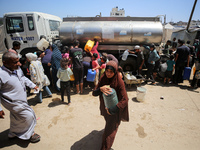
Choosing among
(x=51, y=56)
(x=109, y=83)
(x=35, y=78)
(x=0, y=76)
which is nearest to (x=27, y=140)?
(x=0, y=76)

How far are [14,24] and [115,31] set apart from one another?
17.0 feet

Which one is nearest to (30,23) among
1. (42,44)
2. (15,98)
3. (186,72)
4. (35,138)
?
(42,44)

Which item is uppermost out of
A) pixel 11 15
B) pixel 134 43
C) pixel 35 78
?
pixel 11 15

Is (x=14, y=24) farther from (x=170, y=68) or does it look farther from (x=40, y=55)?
(x=170, y=68)

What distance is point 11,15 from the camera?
6074 mm

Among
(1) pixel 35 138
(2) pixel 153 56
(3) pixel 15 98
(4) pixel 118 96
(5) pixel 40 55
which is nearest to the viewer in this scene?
(4) pixel 118 96

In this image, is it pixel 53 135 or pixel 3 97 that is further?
pixel 53 135

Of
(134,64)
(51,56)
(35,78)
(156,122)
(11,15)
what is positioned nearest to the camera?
(156,122)

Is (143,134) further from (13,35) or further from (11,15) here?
(11,15)

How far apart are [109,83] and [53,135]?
181 cm

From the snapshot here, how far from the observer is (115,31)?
215 inches

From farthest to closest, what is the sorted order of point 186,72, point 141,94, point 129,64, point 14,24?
1. point 14,24
2. point 129,64
3. point 186,72
4. point 141,94

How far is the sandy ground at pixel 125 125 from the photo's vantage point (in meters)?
2.42

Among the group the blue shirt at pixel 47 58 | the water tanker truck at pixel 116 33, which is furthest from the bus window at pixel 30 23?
the blue shirt at pixel 47 58
